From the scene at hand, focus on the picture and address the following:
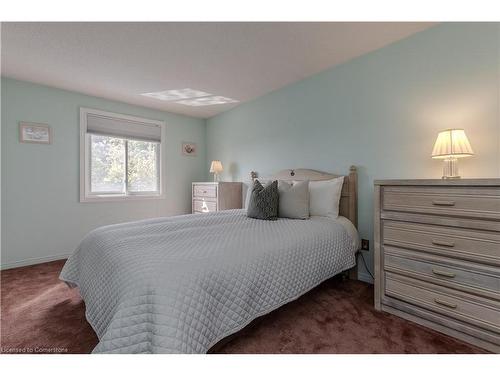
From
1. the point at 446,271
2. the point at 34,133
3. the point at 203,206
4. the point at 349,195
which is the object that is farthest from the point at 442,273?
the point at 34,133

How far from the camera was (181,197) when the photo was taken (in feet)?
14.1

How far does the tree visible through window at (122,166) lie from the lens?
3469 millimetres

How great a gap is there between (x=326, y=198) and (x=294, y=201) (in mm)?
346

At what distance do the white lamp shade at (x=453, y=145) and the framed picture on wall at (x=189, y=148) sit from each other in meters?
3.66

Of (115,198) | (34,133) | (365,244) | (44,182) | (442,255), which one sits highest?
(34,133)

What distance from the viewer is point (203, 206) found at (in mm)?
3836

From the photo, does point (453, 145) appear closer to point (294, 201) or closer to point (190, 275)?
point (294, 201)

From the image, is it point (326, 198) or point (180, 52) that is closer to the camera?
point (180, 52)

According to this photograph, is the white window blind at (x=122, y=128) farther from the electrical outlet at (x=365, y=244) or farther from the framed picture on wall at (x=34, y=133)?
the electrical outlet at (x=365, y=244)

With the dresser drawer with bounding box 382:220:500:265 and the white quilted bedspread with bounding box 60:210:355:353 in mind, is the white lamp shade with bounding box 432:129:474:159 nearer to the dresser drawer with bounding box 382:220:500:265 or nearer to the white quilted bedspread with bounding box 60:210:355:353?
the dresser drawer with bounding box 382:220:500:265

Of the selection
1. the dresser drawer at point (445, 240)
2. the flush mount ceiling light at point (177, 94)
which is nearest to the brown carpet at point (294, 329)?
the dresser drawer at point (445, 240)
